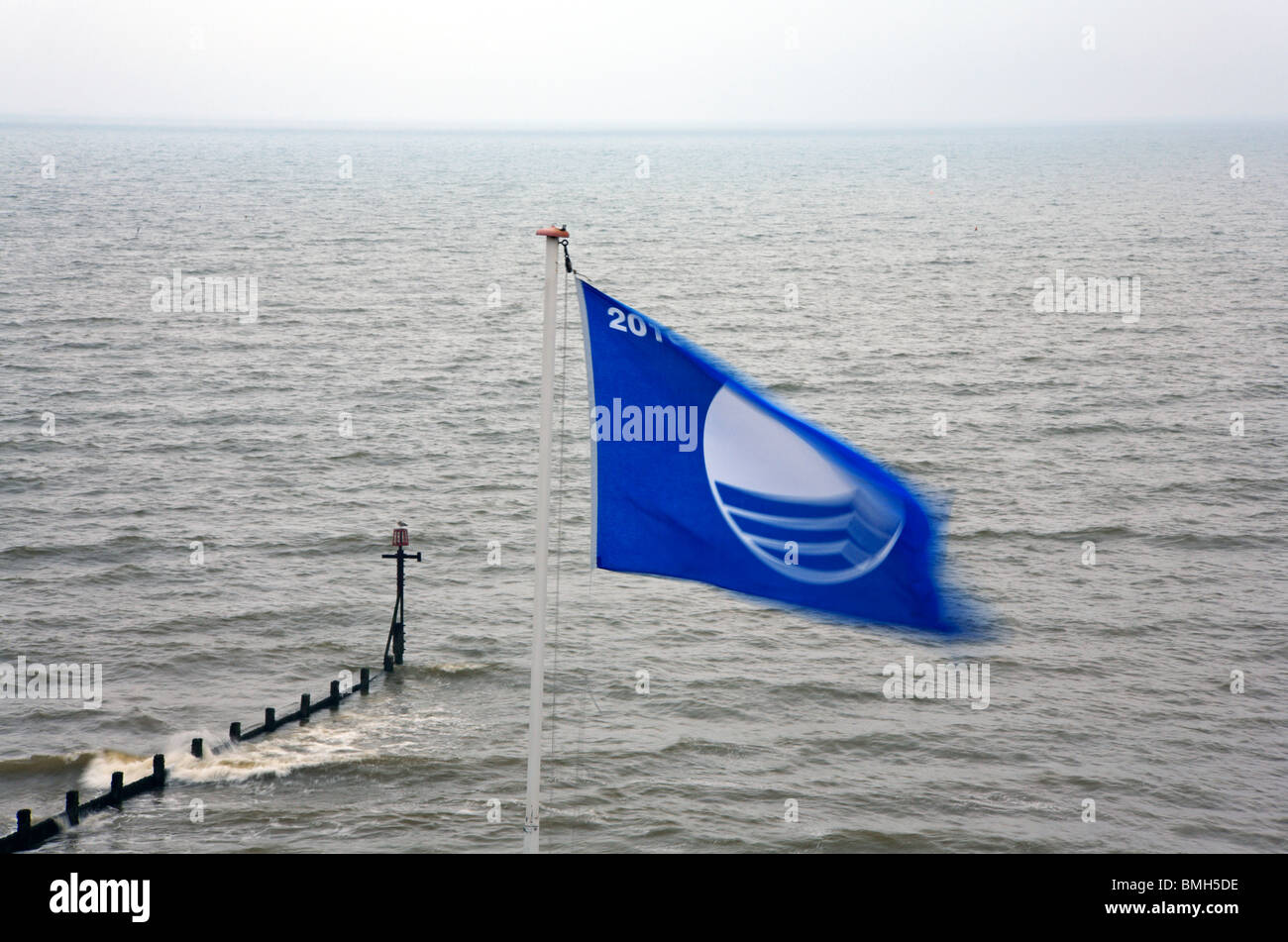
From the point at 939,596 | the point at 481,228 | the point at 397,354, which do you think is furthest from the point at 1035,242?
the point at 939,596

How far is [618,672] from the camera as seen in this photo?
90.8 ft

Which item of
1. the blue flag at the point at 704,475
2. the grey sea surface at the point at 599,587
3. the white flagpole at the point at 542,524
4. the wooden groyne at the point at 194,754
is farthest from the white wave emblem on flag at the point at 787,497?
the wooden groyne at the point at 194,754

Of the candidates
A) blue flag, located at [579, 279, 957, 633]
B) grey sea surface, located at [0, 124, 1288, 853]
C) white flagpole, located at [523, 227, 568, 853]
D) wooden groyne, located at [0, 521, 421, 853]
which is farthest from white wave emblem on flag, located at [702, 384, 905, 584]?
wooden groyne, located at [0, 521, 421, 853]

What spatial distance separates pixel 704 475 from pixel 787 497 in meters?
0.67

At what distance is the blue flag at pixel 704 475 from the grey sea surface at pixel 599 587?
1.64 ft

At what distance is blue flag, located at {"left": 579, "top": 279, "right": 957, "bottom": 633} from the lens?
34.2 ft

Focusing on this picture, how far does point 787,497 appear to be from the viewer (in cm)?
1056

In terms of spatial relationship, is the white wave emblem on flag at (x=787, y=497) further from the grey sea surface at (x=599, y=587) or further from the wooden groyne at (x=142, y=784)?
the wooden groyne at (x=142, y=784)

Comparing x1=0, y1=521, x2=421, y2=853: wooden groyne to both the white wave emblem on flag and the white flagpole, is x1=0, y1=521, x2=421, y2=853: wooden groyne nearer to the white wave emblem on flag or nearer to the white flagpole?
the white flagpole

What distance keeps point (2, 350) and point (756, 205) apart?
325 feet

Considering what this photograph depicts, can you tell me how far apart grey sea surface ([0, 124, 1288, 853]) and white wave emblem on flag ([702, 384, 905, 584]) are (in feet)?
1.92

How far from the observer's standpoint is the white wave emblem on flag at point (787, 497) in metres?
10.3
